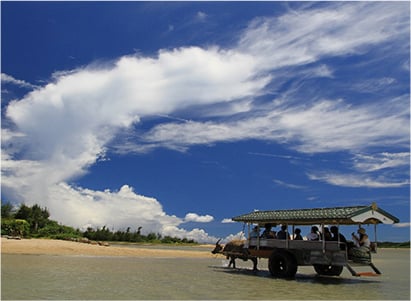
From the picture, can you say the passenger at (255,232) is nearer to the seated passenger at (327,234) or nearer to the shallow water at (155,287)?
the seated passenger at (327,234)

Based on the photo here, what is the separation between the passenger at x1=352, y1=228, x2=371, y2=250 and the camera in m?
15.8

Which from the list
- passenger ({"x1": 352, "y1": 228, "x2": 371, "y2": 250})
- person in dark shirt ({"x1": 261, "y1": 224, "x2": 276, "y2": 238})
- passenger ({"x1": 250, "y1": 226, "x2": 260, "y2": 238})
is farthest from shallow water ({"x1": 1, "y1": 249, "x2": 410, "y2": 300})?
passenger ({"x1": 250, "y1": 226, "x2": 260, "y2": 238})

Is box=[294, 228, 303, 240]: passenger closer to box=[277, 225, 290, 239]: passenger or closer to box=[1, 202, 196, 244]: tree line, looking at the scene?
box=[277, 225, 290, 239]: passenger

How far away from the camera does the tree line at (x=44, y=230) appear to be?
37.0 m

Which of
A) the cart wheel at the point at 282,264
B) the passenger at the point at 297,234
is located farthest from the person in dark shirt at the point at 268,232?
the cart wheel at the point at 282,264

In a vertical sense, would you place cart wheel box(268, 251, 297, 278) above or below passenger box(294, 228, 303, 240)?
below

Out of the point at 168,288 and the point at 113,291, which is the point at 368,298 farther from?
the point at 113,291

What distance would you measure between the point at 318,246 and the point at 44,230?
102 ft

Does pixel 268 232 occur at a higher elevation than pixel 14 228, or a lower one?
lower

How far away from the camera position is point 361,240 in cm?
1591

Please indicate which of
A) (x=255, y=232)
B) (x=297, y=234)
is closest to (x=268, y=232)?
(x=255, y=232)

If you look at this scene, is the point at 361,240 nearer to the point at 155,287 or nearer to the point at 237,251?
the point at 237,251

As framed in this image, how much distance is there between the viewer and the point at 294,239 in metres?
17.2

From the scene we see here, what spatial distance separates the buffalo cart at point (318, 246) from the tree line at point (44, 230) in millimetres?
23034
